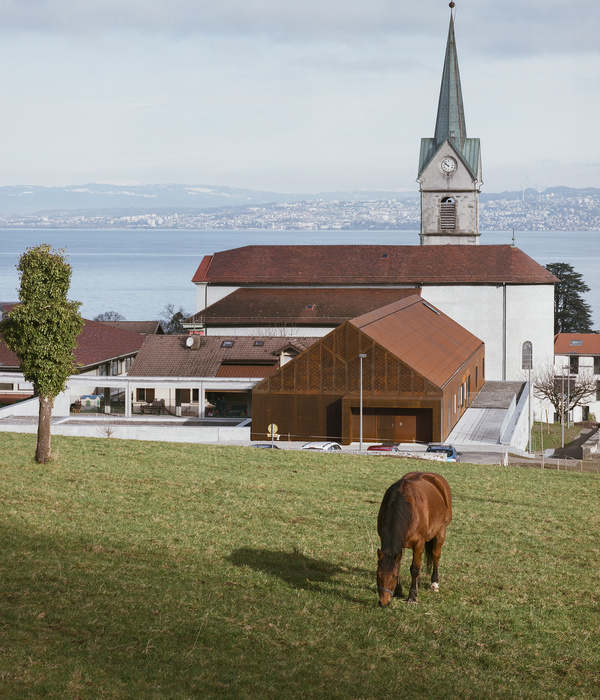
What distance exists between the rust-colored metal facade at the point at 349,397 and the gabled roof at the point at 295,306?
883 inches

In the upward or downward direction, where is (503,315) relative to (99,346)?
upward

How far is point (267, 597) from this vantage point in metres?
12.6

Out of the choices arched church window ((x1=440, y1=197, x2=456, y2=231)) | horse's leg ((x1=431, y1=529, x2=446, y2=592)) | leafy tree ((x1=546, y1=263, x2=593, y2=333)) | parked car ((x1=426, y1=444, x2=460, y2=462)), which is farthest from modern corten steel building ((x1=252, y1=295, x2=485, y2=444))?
leafy tree ((x1=546, y1=263, x2=593, y2=333))

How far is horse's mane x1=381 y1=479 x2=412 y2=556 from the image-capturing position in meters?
11.7

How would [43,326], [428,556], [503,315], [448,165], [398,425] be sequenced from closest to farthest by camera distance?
1. [428,556]
2. [43,326]
3. [398,425]
4. [503,315]
5. [448,165]

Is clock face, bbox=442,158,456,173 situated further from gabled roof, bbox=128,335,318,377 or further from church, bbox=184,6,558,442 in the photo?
gabled roof, bbox=128,335,318,377

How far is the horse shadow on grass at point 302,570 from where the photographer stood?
1327 cm

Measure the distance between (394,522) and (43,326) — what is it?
13427mm

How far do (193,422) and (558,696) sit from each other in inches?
1673

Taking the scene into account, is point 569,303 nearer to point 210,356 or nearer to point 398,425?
point 210,356

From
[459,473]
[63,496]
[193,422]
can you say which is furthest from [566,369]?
[63,496]

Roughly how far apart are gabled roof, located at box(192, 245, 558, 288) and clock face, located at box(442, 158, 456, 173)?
1174 cm

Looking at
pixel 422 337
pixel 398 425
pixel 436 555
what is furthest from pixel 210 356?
pixel 436 555

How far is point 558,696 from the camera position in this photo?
9766mm
